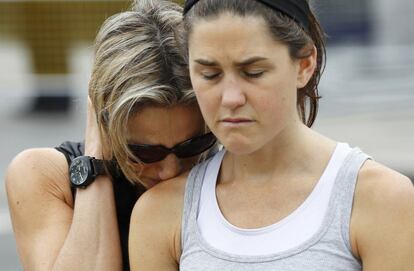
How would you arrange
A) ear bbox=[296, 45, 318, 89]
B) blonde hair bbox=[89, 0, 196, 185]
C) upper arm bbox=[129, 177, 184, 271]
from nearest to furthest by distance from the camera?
ear bbox=[296, 45, 318, 89] < upper arm bbox=[129, 177, 184, 271] < blonde hair bbox=[89, 0, 196, 185]

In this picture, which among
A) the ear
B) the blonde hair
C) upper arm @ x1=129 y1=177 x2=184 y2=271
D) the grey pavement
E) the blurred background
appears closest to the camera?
the ear

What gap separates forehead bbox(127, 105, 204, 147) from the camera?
3049 mm

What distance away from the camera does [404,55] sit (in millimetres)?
10875

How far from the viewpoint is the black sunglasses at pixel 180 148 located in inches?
120

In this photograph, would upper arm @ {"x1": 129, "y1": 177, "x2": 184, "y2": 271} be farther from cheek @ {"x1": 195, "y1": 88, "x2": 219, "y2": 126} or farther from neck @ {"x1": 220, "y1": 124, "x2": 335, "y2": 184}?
cheek @ {"x1": 195, "y1": 88, "x2": 219, "y2": 126}

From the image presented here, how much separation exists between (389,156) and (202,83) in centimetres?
725

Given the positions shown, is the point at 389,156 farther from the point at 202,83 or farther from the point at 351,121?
the point at 202,83

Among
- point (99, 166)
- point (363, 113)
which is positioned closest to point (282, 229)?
point (99, 166)

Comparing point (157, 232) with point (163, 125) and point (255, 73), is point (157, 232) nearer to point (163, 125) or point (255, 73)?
point (163, 125)

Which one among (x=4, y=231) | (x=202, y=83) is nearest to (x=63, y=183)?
(x=202, y=83)

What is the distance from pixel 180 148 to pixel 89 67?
733 centimetres

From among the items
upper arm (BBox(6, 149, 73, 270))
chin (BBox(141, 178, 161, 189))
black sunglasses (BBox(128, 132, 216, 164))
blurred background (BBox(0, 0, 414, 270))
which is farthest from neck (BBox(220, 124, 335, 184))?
blurred background (BBox(0, 0, 414, 270))

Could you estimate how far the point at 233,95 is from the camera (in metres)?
2.49

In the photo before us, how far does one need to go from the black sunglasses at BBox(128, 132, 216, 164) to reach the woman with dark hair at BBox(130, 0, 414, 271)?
0.31 m
